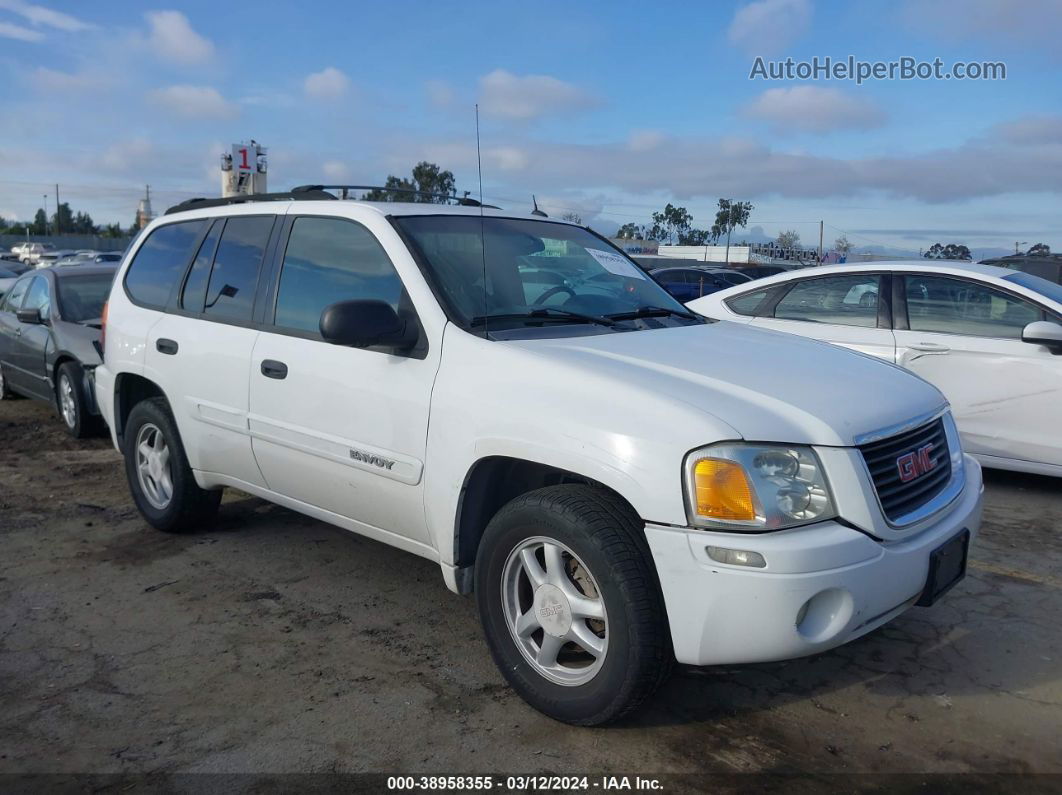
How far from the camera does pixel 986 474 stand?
665 cm

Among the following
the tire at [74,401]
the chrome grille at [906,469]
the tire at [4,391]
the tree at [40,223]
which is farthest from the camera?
the tree at [40,223]

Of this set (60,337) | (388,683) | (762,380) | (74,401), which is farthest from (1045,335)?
(60,337)

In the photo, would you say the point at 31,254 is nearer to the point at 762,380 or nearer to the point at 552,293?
the point at 552,293

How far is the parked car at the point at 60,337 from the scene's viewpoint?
7582mm

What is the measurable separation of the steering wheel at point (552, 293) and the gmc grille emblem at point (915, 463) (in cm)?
155

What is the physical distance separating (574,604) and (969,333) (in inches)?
171

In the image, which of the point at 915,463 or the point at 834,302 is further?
the point at 834,302

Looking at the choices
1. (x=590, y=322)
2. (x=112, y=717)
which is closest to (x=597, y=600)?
(x=590, y=322)

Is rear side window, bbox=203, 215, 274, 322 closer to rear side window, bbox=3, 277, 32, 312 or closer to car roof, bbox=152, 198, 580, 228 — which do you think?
car roof, bbox=152, 198, 580, 228

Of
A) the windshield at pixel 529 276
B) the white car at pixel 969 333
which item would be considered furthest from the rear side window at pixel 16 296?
the white car at pixel 969 333

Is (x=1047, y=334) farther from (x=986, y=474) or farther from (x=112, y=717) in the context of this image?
(x=112, y=717)

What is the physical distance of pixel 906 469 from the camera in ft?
10.2

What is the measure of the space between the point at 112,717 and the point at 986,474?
19.4 ft

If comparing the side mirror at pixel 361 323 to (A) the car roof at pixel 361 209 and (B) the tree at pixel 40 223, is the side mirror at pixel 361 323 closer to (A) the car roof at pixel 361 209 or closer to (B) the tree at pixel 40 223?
(A) the car roof at pixel 361 209
